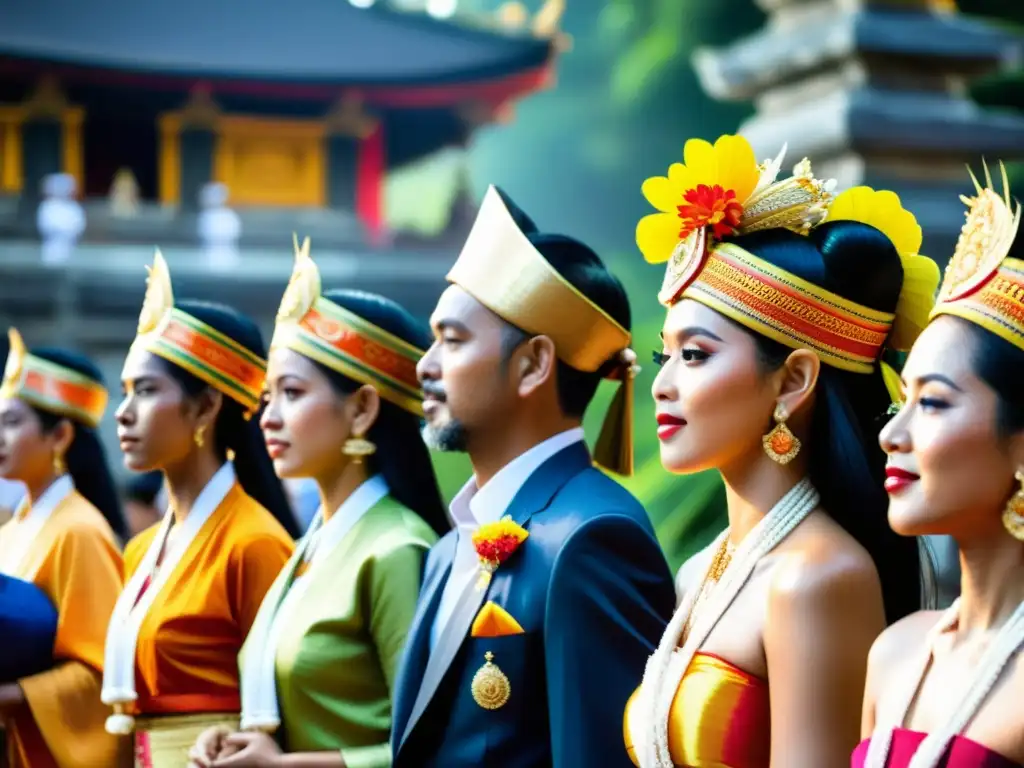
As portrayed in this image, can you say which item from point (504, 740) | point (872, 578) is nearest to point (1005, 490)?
A: point (872, 578)

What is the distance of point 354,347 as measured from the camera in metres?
3.77

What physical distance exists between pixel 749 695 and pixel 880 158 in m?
5.02

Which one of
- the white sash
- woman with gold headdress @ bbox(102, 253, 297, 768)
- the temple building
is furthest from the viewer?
the temple building

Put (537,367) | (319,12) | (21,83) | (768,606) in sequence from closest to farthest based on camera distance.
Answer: (768,606)
(537,367)
(21,83)
(319,12)

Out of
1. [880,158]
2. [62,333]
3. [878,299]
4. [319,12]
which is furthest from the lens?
[319,12]

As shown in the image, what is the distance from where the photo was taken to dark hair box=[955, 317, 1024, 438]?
2.04 m

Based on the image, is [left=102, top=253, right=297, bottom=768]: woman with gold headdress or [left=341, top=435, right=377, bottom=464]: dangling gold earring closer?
[left=341, top=435, right=377, bottom=464]: dangling gold earring

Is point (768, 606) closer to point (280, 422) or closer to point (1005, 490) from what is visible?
point (1005, 490)

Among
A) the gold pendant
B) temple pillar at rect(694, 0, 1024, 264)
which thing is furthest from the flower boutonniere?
temple pillar at rect(694, 0, 1024, 264)

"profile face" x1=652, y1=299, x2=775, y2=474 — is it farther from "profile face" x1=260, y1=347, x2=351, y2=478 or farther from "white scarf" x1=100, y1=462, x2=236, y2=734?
"white scarf" x1=100, y1=462, x2=236, y2=734

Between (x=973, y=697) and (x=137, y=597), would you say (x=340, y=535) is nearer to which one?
(x=137, y=597)

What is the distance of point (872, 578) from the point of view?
7.82 ft

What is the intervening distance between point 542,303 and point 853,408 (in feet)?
2.45

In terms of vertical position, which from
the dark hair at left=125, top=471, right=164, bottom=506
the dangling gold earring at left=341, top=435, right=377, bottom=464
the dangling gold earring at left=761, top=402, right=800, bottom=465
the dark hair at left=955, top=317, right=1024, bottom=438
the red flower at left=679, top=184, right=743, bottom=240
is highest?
the red flower at left=679, top=184, right=743, bottom=240
